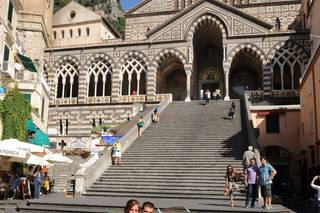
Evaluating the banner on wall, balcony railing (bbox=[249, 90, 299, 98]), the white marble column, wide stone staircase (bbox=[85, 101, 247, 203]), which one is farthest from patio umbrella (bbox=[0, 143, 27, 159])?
balcony railing (bbox=[249, 90, 299, 98])

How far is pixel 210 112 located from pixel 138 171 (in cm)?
1155

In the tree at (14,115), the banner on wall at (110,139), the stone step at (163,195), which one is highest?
the tree at (14,115)

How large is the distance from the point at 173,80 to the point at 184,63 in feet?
16.1

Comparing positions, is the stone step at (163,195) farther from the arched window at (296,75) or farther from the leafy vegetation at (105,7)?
the leafy vegetation at (105,7)

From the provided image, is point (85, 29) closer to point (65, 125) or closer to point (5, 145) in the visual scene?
point (65, 125)

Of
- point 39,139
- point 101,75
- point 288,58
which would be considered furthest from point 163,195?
point 101,75

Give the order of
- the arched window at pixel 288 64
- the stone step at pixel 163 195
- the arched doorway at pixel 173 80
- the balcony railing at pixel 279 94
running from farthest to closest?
the arched doorway at pixel 173 80 → the arched window at pixel 288 64 → the balcony railing at pixel 279 94 → the stone step at pixel 163 195

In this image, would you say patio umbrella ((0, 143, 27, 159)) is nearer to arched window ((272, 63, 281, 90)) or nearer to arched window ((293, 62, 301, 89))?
arched window ((293, 62, 301, 89))

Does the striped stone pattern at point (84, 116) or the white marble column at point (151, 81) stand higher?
the white marble column at point (151, 81)

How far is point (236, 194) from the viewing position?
51.5 feet

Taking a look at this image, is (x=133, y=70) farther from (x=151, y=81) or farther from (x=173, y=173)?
(x=173, y=173)

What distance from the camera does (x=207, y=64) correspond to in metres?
41.7

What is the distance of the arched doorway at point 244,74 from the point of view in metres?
39.8

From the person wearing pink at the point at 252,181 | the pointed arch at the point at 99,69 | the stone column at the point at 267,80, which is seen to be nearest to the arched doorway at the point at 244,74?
the stone column at the point at 267,80
